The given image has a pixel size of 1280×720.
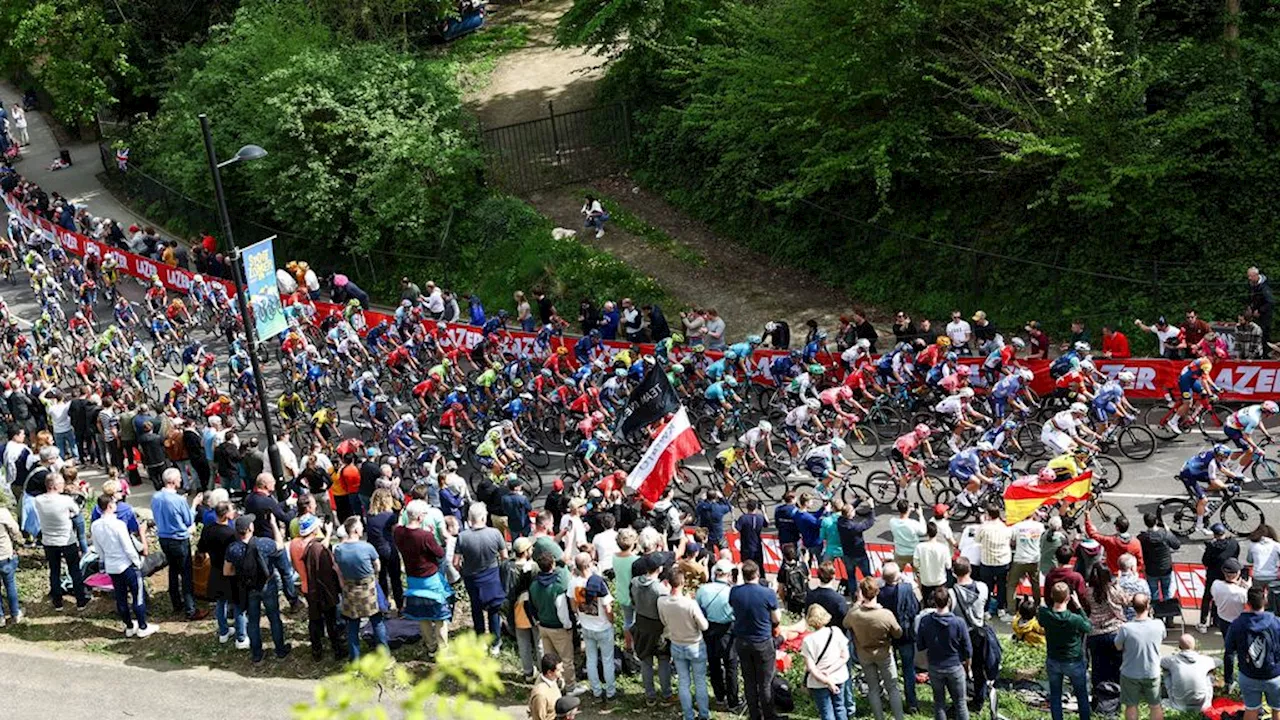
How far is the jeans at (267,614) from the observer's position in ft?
50.8

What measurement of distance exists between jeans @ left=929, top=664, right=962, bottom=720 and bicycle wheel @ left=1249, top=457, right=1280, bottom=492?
26.2ft

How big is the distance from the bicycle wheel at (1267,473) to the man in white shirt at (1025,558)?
16.1ft

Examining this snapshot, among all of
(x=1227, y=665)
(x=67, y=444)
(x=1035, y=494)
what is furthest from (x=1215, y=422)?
(x=67, y=444)

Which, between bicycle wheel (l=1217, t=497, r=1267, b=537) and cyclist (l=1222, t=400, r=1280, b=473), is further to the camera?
cyclist (l=1222, t=400, r=1280, b=473)

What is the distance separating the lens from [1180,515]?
61.5 ft

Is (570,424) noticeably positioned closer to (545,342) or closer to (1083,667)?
(545,342)

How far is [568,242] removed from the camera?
3416 cm

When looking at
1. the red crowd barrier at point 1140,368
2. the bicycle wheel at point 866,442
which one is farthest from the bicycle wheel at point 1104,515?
the bicycle wheel at point 866,442

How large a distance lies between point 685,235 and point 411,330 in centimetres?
901

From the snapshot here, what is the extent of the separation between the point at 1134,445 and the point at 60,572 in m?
14.7

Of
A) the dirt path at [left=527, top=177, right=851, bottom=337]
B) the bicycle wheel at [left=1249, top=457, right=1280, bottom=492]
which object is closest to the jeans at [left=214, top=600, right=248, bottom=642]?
the bicycle wheel at [left=1249, top=457, right=1280, bottom=492]

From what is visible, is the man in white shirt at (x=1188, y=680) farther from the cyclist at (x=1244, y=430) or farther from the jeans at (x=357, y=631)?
the jeans at (x=357, y=631)

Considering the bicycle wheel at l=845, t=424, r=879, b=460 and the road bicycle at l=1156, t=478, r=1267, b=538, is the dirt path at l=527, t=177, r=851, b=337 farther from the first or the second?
the road bicycle at l=1156, t=478, r=1267, b=538

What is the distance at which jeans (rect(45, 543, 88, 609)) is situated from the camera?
17125mm
